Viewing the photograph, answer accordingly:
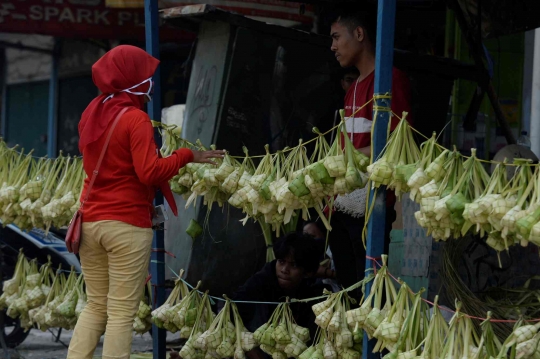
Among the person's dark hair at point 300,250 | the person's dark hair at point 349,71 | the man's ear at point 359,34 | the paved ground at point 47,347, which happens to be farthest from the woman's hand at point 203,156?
the paved ground at point 47,347

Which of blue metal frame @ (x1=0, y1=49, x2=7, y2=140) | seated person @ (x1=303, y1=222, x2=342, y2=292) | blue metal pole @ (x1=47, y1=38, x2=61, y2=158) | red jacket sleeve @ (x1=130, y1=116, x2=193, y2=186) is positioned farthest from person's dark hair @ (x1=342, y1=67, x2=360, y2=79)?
blue metal frame @ (x1=0, y1=49, x2=7, y2=140)

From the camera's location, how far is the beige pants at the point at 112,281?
4.04m

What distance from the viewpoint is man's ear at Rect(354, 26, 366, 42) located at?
430 cm

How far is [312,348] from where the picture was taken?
13.1 feet

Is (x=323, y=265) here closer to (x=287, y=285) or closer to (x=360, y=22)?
(x=287, y=285)

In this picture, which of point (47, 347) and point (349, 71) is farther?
point (47, 347)

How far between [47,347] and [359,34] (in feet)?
13.5

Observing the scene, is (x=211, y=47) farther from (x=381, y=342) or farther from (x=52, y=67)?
(x=52, y=67)

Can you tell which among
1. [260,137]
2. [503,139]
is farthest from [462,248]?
[503,139]

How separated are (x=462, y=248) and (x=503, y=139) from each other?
2.77m

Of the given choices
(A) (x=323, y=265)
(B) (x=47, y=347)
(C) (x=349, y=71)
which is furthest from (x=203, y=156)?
(B) (x=47, y=347)

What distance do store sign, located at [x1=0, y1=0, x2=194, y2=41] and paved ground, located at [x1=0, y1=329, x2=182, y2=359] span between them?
11.2ft

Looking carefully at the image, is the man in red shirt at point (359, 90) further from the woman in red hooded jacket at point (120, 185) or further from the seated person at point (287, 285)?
the woman in red hooded jacket at point (120, 185)

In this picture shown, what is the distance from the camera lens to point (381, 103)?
371 cm
